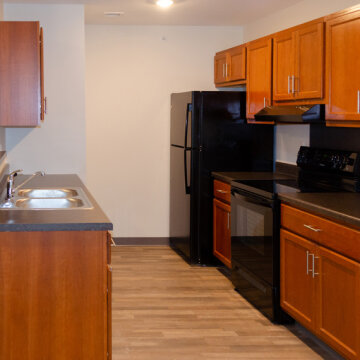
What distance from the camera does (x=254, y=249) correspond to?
4484mm

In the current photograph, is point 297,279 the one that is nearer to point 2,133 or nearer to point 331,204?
point 331,204

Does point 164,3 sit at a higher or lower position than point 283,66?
higher

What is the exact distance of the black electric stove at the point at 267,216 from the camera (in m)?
4.15

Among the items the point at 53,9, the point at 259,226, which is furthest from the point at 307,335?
Answer: the point at 53,9

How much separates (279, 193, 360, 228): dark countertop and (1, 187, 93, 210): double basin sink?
1.21 metres

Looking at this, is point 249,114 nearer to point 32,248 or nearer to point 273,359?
point 273,359

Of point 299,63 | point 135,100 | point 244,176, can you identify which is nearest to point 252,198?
point 244,176

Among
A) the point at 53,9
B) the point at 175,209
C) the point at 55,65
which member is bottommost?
the point at 175,209

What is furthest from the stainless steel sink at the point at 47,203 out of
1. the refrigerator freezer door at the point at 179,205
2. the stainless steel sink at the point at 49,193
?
the refrigerator freezer door at the point at 179,205

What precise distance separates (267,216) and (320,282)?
807mm

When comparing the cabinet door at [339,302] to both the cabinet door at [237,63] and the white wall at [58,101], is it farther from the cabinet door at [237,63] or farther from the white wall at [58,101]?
the white wall at [58,101]

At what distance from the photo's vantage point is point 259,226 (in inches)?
172

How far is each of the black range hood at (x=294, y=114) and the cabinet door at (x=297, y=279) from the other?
2.58 ft

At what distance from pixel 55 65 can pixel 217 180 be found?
1.73 m
